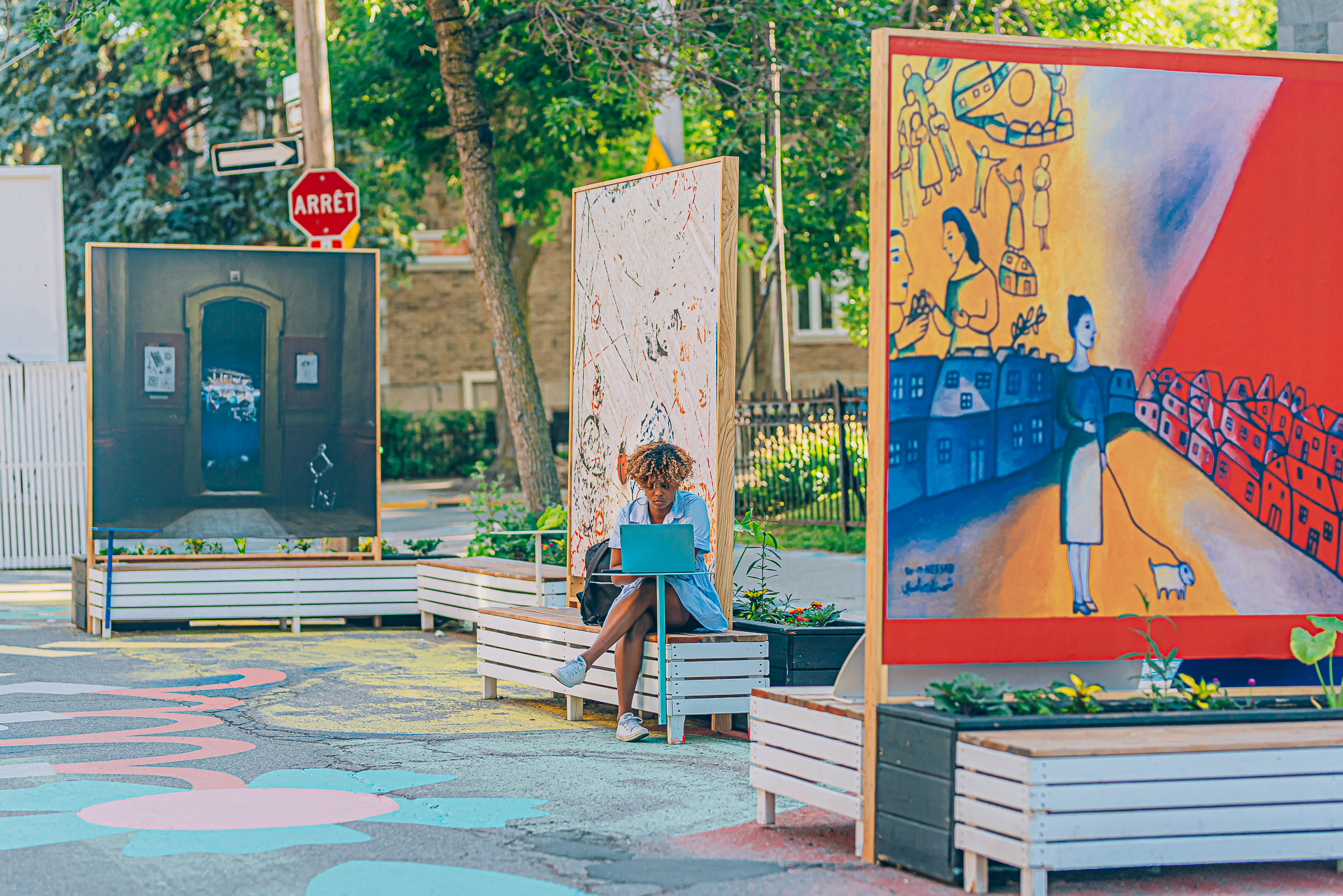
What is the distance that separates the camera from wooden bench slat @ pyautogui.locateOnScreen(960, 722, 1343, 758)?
4.73 meters

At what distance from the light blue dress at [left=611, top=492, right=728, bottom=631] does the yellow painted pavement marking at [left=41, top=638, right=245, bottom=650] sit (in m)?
4.65

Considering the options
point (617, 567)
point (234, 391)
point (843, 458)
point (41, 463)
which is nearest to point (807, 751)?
point (617, 567)

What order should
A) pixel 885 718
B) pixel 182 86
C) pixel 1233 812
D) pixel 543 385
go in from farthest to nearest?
1. pixel 543 385
2. pixel 182 86
3. pixel 885 718
4. pixel 1233 812

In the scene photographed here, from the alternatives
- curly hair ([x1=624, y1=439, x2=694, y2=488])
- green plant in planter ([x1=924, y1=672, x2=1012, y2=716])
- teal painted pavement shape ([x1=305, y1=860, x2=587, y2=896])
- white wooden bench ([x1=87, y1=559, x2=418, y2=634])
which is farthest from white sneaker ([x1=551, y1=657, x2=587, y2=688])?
white wooden bench ([x1=87, y1=559, x2=418, y2=634])

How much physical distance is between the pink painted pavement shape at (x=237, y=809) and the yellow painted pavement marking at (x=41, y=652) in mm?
4773

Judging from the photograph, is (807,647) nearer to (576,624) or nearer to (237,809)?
(576,624)

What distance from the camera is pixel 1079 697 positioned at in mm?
5289

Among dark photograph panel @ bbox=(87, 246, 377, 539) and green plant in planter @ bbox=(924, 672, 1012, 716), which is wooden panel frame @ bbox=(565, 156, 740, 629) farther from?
dark photograph panel @ bbox=(87, 246, 377, 539)

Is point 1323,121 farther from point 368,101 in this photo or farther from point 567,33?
point 368,101

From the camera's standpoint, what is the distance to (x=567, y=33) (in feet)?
44.7

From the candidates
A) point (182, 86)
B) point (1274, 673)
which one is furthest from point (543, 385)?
point (1274, 673)

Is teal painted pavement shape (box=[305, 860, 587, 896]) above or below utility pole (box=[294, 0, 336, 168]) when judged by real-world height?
below

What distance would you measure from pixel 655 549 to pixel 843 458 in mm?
10568

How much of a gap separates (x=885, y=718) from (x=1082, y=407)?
1313 mm
